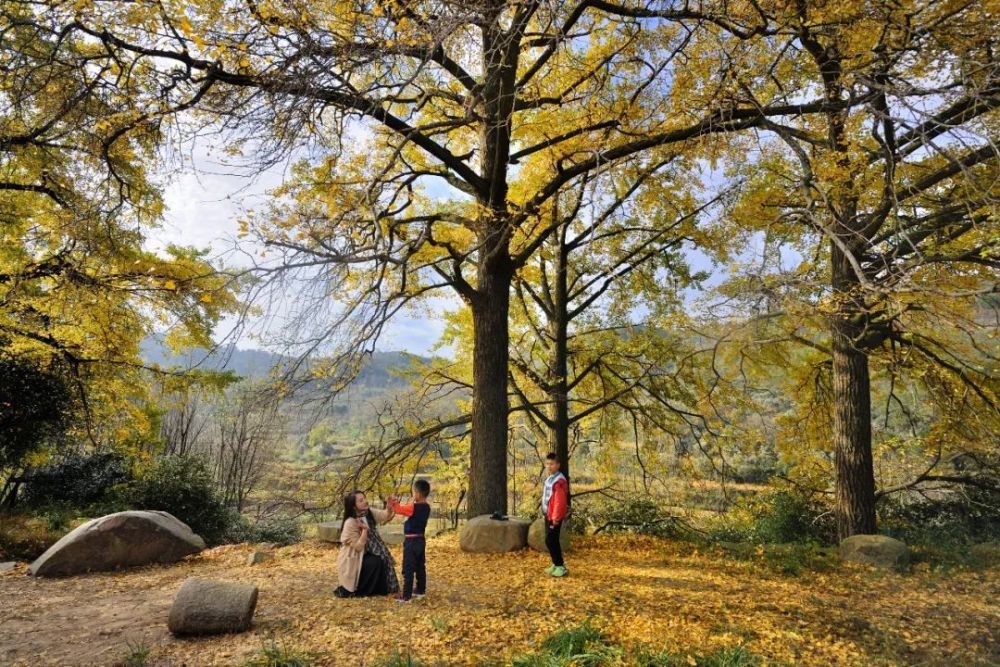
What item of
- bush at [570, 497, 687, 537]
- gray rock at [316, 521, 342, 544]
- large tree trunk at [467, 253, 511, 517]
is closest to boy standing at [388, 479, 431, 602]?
large tree trunk at [467, 253, 511, 517]

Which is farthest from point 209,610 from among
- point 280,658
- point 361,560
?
point 361,560

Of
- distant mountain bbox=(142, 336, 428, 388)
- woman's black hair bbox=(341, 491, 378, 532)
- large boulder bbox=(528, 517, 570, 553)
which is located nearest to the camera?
distant mountain bbox=(142, 336, 428, 388)

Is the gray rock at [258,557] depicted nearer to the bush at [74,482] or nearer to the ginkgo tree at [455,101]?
the ginkgo tree at [455,101]

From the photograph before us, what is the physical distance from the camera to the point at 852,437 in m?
9.49

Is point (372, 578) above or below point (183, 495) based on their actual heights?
above

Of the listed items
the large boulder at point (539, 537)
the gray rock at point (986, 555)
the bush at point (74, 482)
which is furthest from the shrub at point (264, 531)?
the gray rock at point (986, 555)

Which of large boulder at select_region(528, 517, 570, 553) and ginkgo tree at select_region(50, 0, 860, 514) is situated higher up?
ginkgo tree at select_region(50, 0, 860, 514)

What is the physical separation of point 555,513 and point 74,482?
54.8 feet

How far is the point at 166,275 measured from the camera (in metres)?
10.0

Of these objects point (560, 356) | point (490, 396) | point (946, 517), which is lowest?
point (946, 517)

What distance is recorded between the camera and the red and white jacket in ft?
24.0

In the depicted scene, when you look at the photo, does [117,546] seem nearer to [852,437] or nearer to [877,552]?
[877,552]

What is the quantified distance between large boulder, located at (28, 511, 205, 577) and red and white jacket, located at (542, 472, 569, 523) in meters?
7.21

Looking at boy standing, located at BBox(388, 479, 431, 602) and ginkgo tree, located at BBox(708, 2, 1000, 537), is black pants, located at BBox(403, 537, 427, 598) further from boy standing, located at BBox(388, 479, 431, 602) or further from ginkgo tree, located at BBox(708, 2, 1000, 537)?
ginkgo tree, located at BBox(708, 2, 1000, 537)
